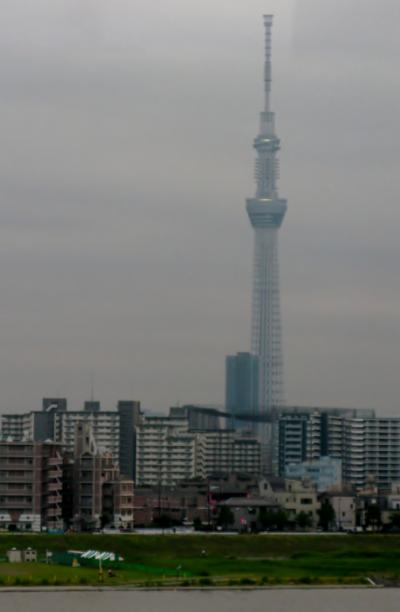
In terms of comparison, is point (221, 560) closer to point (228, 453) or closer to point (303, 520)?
point (303, 520)

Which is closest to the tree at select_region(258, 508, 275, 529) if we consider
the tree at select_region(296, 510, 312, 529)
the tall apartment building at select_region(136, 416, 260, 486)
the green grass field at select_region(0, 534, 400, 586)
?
the tree at select_region(296, 510, 312, 529)

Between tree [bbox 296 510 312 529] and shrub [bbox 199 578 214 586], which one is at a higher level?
tree [bbox 296 510 312 529]

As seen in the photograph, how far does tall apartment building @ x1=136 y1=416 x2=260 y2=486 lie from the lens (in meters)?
69.5

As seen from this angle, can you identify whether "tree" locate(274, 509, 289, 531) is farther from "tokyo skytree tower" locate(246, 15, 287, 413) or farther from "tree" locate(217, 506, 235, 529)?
"tokyo skytree tower" locate(246, 15, 287, 413)

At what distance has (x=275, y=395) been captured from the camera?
381 feet

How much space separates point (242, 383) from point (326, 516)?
241ft

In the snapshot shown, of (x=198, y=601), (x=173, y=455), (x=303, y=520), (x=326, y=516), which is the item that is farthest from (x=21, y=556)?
(x=173, y=455)

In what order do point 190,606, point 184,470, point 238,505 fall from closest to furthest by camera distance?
1. point 190,606
2. point 238,505
3. point 184,470

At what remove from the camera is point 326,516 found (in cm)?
4712

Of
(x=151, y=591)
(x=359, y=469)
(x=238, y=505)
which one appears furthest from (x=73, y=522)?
(x=359, y=469)

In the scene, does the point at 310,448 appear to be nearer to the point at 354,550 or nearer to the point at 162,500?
the point at 162,500

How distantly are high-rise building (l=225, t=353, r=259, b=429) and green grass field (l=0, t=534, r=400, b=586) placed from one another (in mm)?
76737

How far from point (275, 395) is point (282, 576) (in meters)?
84.7

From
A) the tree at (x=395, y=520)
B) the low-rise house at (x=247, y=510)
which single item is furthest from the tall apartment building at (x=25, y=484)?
the tree at (x=395, y=520)
